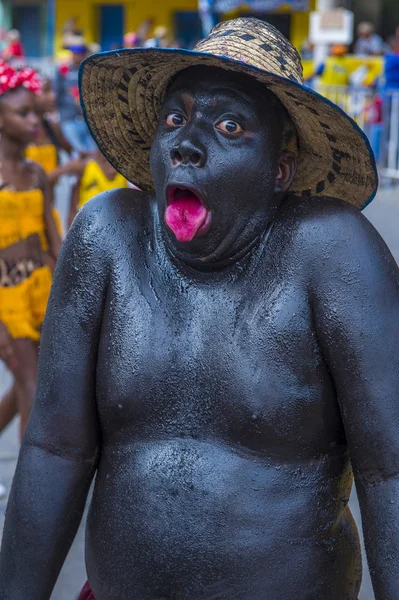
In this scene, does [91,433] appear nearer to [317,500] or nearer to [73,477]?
[73,477]

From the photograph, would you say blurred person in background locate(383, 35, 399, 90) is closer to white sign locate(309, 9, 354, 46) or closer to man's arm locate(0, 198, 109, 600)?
white sign locate(309, 9, 354, 46)

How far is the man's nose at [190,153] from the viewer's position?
1592 millimetres

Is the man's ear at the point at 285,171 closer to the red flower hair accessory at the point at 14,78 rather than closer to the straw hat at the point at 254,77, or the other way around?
the straw hat at the point at 254,77

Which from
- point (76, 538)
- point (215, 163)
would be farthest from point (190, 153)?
point (76, 538)

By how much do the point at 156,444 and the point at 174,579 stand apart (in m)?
0.24

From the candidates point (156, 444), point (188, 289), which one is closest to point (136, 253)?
point (188, 289)

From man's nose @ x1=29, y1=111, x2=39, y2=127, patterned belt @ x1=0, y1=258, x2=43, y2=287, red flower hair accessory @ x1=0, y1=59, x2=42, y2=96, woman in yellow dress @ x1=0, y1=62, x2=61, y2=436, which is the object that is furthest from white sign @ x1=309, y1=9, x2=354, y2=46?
patterned belt @ x1=0, y1=258, x2=43, y2=287

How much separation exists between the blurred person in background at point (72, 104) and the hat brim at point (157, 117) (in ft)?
22.1

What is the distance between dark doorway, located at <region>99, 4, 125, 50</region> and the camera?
2933 cm

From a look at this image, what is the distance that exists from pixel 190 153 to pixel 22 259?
336 cm

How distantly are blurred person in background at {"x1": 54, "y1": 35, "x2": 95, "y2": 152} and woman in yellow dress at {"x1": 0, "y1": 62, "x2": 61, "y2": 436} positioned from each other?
11.7 ft

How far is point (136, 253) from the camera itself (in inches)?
69.6

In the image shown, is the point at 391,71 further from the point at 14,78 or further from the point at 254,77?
the point at 254,77

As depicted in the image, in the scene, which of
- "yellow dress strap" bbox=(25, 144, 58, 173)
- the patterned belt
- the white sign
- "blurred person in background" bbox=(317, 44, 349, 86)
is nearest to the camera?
the patterned belt
